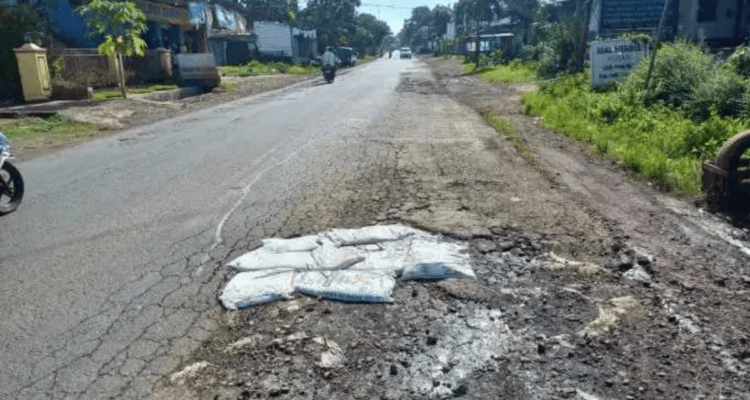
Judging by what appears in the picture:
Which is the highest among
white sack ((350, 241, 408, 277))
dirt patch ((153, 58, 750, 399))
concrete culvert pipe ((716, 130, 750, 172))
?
concrete culvert pipe ((716, 130, 750, 172))

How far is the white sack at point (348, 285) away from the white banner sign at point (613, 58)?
13690mm

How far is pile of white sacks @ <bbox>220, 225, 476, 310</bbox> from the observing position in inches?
157

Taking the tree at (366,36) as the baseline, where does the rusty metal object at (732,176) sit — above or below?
below

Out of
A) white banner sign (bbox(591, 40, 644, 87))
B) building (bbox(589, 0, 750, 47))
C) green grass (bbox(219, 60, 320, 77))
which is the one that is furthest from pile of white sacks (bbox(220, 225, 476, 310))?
green grass (bbox(219, 60, 320, 77))

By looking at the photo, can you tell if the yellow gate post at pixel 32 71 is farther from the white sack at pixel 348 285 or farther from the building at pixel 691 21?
the building at pixel 691 21

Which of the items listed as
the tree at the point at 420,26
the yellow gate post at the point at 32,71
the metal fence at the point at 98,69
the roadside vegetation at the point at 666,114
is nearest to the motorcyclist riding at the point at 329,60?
the metal fence at the point at 98,69

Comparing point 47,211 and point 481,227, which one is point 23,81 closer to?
point 47,211

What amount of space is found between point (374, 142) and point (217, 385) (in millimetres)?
7620

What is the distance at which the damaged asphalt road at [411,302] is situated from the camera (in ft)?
9.89

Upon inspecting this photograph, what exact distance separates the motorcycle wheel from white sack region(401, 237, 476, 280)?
4.81m

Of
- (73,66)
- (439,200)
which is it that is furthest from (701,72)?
(73,66)

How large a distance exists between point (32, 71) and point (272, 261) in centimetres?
1605

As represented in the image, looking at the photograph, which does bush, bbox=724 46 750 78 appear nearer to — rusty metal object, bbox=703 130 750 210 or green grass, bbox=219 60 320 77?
rusty metal object, bbox=703 130 750 210

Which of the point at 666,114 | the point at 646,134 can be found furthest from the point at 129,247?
the point at 666,114
